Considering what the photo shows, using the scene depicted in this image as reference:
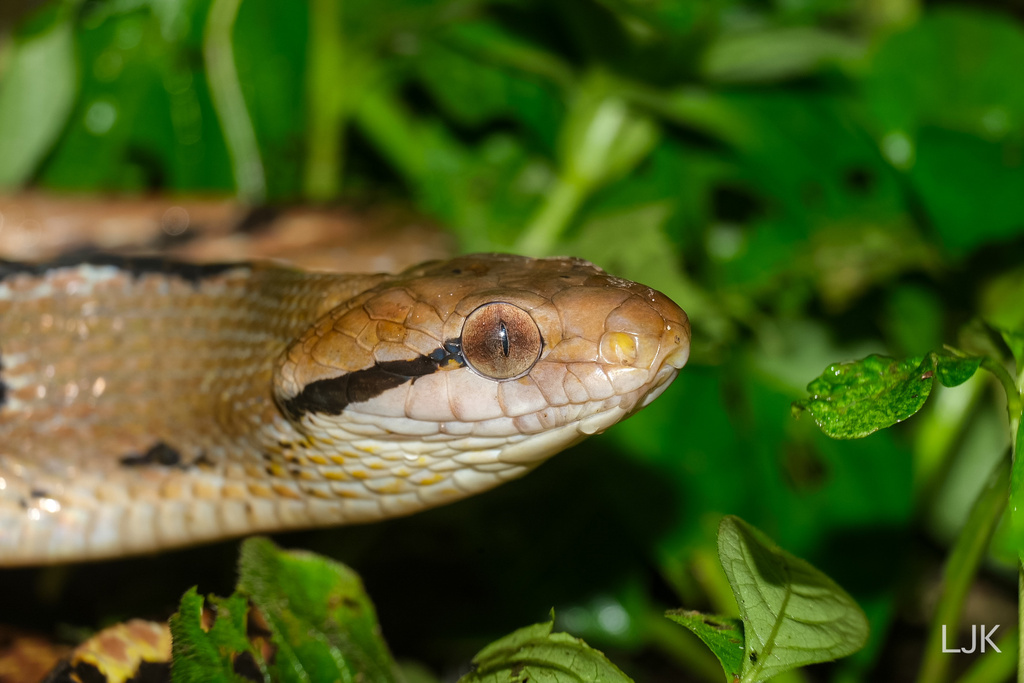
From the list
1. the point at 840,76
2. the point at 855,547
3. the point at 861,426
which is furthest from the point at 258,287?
the point at 840,76

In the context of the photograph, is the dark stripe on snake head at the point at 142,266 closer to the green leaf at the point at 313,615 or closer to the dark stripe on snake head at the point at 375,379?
the dark stripe on snake head at the point at 375,379

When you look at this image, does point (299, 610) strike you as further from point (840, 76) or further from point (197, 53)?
point (840, 76)

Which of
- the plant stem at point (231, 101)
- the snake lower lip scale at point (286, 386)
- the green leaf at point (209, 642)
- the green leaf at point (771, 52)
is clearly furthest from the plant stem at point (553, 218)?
the green leaf at point (209, 642)

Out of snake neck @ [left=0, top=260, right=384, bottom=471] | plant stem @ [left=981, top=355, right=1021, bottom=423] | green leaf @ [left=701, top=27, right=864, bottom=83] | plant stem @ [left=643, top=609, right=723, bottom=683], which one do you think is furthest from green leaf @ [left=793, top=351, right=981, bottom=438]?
green leaf @ [left=701, top=27, right=864, bottom=83]

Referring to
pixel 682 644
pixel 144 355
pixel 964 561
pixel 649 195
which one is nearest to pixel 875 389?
pixel 964 561

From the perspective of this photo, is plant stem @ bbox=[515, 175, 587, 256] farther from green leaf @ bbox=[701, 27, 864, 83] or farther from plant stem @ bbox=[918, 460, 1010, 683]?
plant stem @ bbox=[918, 460, 1010, 683]

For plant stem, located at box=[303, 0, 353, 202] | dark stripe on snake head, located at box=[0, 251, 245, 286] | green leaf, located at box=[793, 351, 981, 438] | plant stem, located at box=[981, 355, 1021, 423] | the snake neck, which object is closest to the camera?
green leaf, located at box=[793, 351, 981, 438]
